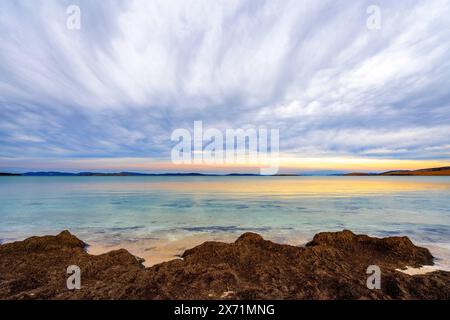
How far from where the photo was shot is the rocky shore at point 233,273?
5.48m

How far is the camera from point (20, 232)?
46.5ft

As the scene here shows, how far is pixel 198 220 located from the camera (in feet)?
57.5

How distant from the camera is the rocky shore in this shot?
5484 mm

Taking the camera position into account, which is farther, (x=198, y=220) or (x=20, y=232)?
(x=198, y=220)

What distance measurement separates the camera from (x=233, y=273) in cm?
649

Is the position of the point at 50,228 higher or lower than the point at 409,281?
lower

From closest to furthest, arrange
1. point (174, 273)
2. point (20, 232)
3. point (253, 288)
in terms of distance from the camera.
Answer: point (253, 288) < point (174, 273) < point (20, 232)
